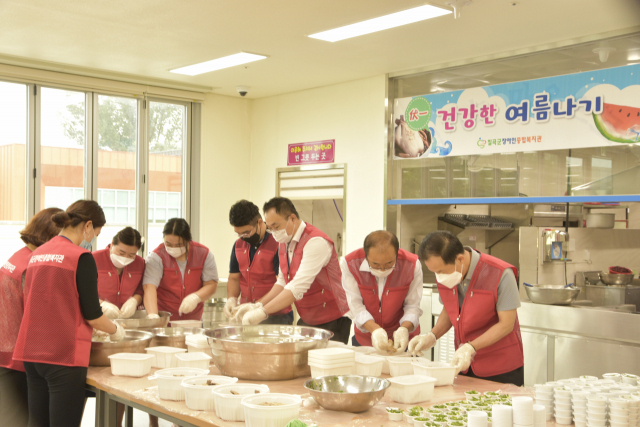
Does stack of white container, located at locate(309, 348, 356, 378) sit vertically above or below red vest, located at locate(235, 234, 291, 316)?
below

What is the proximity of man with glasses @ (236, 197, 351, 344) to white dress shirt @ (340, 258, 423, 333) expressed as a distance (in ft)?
0.84

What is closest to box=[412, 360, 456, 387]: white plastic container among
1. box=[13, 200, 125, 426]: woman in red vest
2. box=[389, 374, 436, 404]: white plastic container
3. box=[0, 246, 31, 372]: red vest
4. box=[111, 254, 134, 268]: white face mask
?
box=[389, 374, 436, 404]: white plastic container

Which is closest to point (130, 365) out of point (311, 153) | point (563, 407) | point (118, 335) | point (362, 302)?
point (118, 335)

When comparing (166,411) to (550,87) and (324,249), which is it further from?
(550,87)

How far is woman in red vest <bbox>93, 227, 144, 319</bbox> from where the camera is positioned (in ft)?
13.4

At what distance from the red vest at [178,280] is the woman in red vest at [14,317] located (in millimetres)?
1270

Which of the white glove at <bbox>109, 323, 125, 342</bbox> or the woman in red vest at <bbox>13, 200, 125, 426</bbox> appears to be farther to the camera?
the white glove at <bbox>109, 323, 125, 342</bbox>

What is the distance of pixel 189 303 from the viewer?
167 inches

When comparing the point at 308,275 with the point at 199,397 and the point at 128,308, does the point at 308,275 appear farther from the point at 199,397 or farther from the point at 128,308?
the point at 199,397

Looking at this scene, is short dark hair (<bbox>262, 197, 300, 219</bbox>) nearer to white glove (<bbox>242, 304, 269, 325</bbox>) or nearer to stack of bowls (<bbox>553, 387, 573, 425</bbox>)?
white glove (<bbox>242, 304, 269, 325</bbox>)

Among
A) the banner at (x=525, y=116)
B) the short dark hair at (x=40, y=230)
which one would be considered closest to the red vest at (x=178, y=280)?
the short dark hair at (x=40, y=230)

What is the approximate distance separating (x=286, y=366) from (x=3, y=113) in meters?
4.33

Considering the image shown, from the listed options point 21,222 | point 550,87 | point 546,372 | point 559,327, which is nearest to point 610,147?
point 550,87

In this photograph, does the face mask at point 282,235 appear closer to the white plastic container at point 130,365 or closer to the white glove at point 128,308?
the white glove at point 128,308
